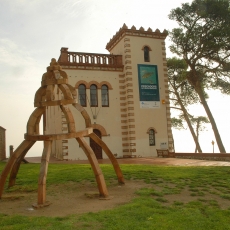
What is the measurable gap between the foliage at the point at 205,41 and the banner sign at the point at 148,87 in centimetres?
403

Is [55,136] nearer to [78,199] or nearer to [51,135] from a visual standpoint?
[51,135]

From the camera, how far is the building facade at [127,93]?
72.4 ft

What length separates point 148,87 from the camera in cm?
2331

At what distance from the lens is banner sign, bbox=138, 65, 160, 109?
23.1 meters

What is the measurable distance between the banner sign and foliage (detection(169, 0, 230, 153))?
4.03 m

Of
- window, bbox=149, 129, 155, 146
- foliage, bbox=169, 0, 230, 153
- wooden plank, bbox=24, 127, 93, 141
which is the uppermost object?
foliage, bbox=169, 0, 230, 153

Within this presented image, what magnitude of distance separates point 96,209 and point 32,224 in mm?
1488

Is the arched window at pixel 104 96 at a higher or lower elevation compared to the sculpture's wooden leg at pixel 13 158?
higher

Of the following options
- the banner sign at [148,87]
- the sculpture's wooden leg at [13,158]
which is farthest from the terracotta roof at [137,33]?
the sculpture's wooden leg at [13,158]

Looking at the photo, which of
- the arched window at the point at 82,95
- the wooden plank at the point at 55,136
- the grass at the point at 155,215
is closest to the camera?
the grass at the point at 155,215

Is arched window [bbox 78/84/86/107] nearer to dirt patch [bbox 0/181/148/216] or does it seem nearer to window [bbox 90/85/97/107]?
window [bbox 90/85/97/107]

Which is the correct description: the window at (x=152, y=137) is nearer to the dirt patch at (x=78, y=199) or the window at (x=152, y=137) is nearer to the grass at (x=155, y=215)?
the grass at (x=155, y=215)

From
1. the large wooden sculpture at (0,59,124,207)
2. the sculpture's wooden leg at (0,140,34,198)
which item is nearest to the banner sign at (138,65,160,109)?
the large wooden sculpture at (0,59,124,207)

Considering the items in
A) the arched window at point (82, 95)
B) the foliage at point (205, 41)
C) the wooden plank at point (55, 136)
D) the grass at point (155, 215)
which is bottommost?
the grass at point (155, 215)
